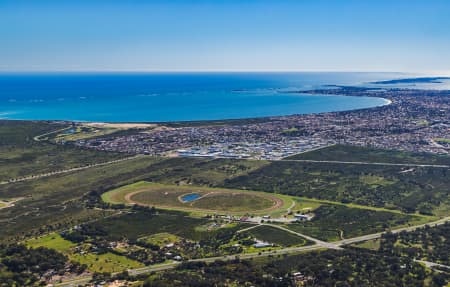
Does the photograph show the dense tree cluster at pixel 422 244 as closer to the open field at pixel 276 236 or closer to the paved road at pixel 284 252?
the paved road at pixel 284 252

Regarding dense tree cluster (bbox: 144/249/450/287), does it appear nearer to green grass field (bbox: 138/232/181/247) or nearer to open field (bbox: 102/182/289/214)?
green grass field (bbox: 138/232/181/247)

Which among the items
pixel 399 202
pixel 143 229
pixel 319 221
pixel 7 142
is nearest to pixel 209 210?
pixel 143 229

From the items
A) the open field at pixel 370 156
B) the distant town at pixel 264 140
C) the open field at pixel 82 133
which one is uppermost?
the open field at pixel 82 133

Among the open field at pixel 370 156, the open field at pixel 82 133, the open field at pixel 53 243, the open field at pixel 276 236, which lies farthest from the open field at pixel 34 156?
the open field at pixel 276 236

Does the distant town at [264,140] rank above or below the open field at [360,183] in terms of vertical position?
above

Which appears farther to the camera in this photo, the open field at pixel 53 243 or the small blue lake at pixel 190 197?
the small blue lake at pixel 190 197

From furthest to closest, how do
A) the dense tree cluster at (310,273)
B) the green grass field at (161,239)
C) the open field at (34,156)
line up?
the open field at (34,156)
the green grass field at (161,239)
the dense tree cluster at (310,273)

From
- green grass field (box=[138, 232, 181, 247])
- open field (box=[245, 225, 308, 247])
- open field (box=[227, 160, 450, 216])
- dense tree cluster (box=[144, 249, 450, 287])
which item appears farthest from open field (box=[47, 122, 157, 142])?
dense tree cluster (box=[144, 249, 450, 287])
